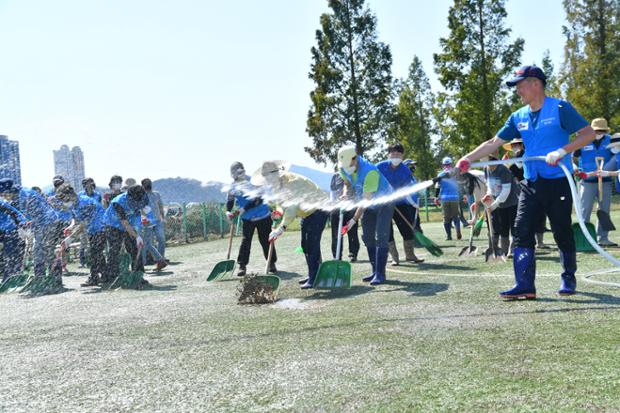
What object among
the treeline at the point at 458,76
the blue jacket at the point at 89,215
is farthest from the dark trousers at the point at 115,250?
the treeline at the point at 458,76

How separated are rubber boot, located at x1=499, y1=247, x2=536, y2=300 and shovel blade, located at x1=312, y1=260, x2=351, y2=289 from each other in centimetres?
224

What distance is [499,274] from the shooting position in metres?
8.13

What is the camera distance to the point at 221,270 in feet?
33.3

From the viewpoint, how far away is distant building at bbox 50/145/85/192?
1192cm

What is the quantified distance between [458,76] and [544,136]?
2659cm

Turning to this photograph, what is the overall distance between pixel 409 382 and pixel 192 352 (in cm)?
202

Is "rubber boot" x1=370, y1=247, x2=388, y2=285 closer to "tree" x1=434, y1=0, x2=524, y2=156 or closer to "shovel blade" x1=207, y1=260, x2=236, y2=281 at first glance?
"shovel blade" x1=207, y1=260, x2=236, y2=281

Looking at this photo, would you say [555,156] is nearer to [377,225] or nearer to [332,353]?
[332,353]

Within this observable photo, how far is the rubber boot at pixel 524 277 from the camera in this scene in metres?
6.10

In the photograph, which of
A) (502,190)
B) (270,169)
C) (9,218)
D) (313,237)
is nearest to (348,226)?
(313,237)

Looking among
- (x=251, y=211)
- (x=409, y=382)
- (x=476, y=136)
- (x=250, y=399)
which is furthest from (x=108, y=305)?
(x=476, y=136)

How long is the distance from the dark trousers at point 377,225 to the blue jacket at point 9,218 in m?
6.34

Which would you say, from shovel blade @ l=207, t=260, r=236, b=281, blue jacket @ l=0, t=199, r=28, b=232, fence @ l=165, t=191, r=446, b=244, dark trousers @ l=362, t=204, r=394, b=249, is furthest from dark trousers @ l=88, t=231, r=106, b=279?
fence @ l=165, t=191, r=446, b=244

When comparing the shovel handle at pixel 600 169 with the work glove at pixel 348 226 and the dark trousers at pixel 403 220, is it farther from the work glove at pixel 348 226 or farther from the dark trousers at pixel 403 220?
the work glove at pixel 348 226
